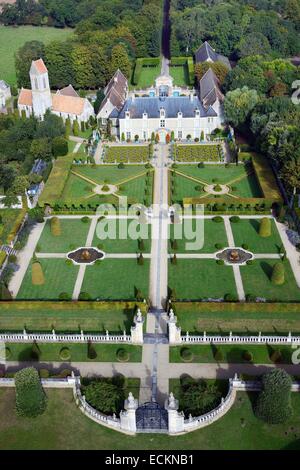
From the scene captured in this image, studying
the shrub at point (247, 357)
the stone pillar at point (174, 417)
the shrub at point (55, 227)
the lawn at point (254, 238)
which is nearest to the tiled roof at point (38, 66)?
the shrub at point (55, 227)

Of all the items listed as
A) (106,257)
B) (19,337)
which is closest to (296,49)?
(106,257)

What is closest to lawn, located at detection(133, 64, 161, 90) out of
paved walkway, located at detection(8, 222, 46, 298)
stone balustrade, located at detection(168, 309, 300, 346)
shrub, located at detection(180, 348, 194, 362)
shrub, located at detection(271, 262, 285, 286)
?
paved walkway, located at detection(8, 222, 46, 298)

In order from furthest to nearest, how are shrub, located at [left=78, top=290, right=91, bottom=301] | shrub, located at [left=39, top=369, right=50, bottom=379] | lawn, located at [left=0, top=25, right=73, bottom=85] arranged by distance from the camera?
lawn, located at [left=0, top=25, right=73, bottom=85], shrub, located at [left=78, top=290, right=91, bottom=301], shrub, located at [left=39, top=369, right=50, bottom=379]

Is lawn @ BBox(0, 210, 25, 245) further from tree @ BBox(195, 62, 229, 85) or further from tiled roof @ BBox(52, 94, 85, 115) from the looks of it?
tree @ BBox(195, 62, 229, 85)

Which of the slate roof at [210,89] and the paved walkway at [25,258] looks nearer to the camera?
the paved walkway at [25,258]

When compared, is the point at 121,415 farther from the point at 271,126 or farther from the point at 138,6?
the point at 138,6

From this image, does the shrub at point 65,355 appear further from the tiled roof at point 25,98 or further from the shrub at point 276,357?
the tiled roof at point 25,98
